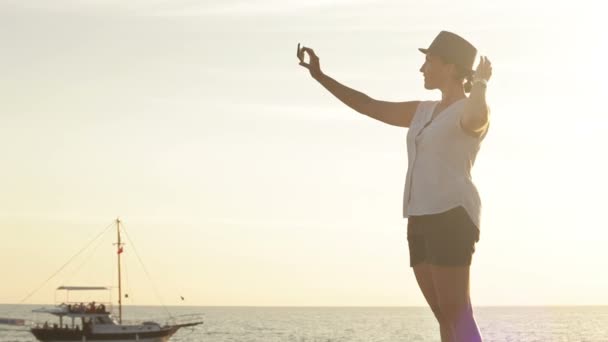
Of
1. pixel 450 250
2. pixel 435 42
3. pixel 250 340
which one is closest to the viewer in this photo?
pixel 450 250

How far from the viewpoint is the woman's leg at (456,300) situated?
458 cm

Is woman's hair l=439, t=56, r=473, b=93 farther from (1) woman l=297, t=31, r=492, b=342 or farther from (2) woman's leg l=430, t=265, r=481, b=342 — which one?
(2) woman's leg l=430, t=265, r=481, b=342

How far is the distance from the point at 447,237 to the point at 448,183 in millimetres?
233

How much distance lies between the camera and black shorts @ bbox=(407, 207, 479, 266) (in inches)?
180

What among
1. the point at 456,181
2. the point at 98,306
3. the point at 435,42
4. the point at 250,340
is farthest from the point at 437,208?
the point at 250,340

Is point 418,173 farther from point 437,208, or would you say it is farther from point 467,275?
point 467,275

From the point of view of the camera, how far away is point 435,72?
16.2 feet

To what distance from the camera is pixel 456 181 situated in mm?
4676

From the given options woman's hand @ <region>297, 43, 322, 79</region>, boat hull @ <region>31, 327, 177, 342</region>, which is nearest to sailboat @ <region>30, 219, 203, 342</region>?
boat hull @ <region>31, 327, 177, 342</region>

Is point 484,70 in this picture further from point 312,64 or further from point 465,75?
point 312,64

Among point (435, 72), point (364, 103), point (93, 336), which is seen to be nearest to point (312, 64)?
point (364, 103)

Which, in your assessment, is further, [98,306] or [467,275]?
[98,306]

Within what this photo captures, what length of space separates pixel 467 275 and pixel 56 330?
83.0 meters

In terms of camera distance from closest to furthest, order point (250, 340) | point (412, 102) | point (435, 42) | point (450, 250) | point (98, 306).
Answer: point (450, 250) < point (435, 42) < point (412, 102) < point (98, 306) < point (250, 340)
